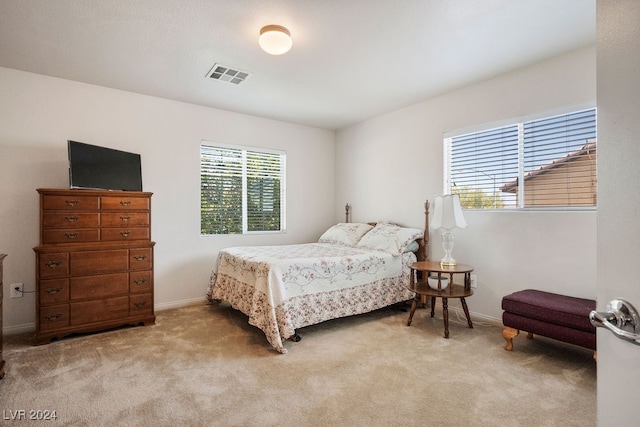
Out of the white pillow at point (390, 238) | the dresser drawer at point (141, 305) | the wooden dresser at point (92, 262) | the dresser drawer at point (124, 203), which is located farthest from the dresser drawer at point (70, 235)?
the white pillow at point (390, 238)

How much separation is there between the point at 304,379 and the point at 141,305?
202cm

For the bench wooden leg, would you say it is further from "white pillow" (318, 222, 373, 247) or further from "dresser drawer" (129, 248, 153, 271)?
"dresser drawer" (129, 248, 153, 271)

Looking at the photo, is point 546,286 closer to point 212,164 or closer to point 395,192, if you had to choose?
point 395,192

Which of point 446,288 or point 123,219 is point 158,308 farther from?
point 446,288

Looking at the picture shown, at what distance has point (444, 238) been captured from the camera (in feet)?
11.0

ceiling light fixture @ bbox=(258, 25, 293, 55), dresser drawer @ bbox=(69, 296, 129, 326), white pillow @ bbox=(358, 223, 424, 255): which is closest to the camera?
ceiling light fixture @ bbox=(258, 25, 293, 55)

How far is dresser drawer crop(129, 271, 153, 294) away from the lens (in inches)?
127

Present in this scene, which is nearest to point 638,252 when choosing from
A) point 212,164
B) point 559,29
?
point 559,29

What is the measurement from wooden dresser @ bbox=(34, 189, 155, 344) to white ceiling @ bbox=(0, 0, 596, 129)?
123 cm

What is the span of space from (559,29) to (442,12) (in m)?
0.97

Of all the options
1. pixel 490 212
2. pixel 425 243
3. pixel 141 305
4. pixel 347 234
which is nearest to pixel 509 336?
pixel 490 212

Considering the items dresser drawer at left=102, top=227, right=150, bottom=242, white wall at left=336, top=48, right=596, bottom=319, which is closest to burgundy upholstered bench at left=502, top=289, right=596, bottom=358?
white wall at left=336, top=48, right=596, bottom=319

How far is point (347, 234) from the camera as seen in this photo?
4.41 meters

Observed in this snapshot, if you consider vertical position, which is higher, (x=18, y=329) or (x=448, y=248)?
(x=448, y=248)
